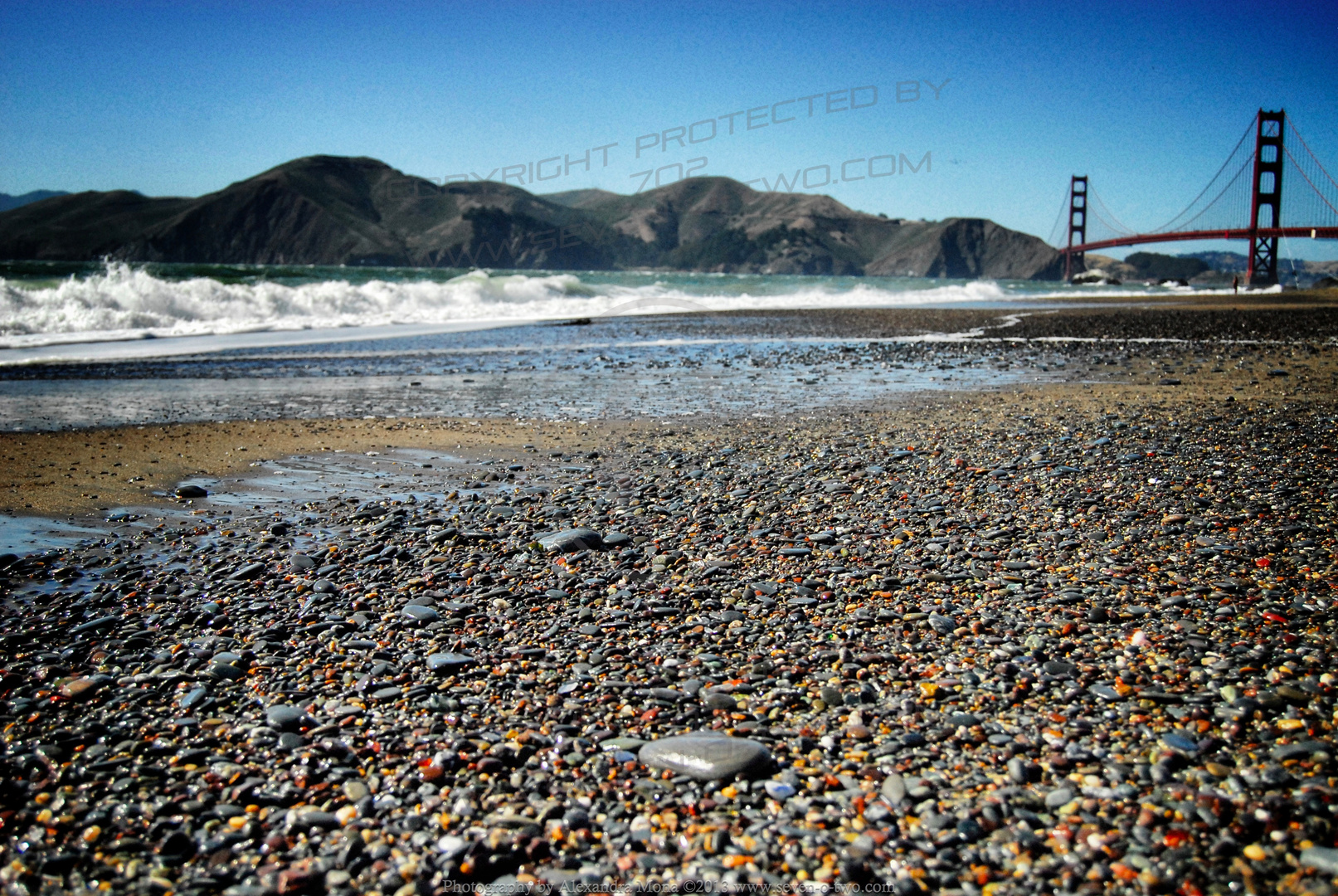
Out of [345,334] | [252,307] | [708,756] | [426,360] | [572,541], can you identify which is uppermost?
[252,307]

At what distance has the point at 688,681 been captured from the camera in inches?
92.3

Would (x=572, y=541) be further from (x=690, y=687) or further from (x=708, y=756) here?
(x=708, y=756)

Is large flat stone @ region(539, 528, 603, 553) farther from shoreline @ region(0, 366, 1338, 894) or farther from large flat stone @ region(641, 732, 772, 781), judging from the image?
large flat stone @ region(641, 732, 772, 781)

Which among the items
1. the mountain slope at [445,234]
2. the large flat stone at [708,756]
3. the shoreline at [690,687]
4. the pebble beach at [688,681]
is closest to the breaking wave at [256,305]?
the pebble beach at [688,681]

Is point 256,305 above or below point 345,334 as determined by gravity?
above

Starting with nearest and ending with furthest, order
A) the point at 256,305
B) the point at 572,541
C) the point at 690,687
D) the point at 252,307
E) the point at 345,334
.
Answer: the point at 690,687 < the point at 572,541 < the point at 345,334 < the point at 252,307 < the point at 256,305

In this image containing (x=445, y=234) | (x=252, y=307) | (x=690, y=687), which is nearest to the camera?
(x=690, y=687)

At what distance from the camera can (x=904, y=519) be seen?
376 cm

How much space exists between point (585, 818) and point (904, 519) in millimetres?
2484

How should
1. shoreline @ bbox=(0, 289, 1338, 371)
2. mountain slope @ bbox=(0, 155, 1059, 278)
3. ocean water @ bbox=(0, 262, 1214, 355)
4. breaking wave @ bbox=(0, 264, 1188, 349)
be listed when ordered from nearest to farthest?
shoreline @ bbox=(0, 289, 1338, 371)
ocean water @ bbox=(0, 262, 1214, 355)
breaking wave @ bbox=(0, 264, 1188, 349)
mountain slope @ bbox=(0, 155, 1059, 278)

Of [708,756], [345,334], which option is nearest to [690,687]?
[708,756]

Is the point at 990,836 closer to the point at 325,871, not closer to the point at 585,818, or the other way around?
the point at 585,818

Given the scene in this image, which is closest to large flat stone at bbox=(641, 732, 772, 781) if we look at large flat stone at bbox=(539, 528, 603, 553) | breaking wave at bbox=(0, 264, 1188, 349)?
large flat stone at bbox=(539, 528, 603, 553)

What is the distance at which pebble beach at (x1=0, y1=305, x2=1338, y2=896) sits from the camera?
162 cm
